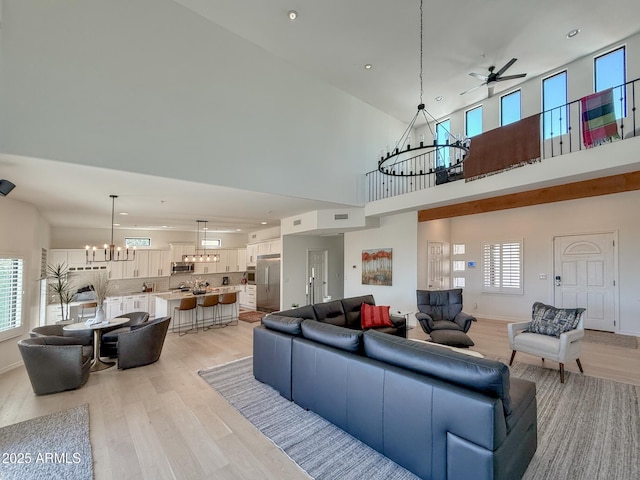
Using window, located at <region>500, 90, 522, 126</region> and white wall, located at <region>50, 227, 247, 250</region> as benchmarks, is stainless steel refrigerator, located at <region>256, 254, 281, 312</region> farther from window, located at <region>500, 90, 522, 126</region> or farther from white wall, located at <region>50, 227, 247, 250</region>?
window, located at <region>500, 90, 522, 126</region>

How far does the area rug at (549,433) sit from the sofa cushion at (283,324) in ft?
2.57

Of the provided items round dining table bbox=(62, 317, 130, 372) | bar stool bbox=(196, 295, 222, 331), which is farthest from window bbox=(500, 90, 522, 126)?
round dining table bbox=(62, 317, 130, 372)

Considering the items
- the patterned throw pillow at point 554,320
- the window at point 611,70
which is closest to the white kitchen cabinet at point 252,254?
the patterned throw pillow at point 554,320

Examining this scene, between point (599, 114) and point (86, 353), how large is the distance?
8272mm

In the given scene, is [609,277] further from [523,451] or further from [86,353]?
[86,353]

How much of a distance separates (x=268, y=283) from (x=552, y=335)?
7.11 m

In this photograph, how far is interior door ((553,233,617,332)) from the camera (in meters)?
6.29

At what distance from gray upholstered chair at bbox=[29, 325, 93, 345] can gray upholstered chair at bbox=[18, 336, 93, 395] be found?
53cm

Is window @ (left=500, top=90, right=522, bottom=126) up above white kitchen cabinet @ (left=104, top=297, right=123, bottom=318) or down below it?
above

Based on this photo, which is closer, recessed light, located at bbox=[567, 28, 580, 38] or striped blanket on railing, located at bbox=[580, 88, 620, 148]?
striped blanket on railing, located at bbox=[580, 88, 620, 148]

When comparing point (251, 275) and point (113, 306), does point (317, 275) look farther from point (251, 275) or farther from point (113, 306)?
point (113, 306)

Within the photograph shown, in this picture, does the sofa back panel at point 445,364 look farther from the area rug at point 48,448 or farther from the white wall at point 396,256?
the white wall at point 396,256

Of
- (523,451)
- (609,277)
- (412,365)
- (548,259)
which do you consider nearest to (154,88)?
(412,365)

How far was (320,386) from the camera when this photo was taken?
9.42ft
